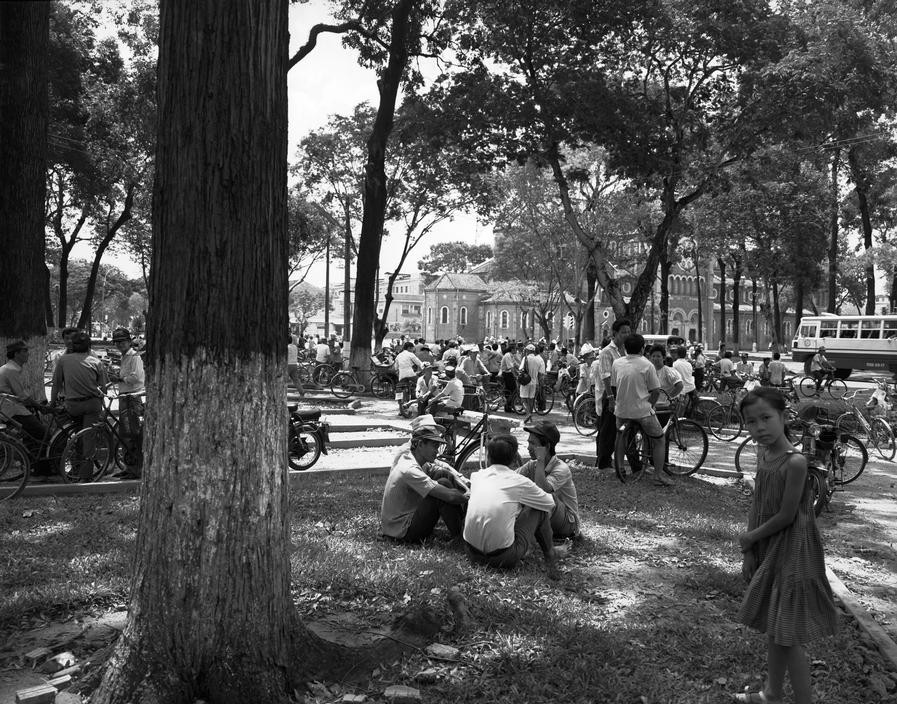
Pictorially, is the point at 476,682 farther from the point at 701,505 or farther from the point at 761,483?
the point at 701,505

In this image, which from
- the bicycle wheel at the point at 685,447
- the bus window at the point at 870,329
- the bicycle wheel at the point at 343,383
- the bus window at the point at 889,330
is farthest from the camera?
the bus window at the point at 870,329

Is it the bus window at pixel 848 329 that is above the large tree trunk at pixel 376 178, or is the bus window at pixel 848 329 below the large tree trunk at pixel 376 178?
below

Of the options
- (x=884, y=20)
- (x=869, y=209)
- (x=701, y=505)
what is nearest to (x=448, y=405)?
(x=701, y=505)

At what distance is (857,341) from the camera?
39000 mm

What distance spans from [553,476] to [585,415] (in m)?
8.98

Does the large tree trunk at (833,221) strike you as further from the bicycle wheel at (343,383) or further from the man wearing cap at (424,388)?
the man wearing cap at (424,388)

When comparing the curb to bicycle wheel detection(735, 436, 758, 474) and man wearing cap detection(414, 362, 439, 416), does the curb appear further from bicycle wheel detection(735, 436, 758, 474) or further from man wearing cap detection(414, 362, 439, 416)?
man wearing cap detection(414, 362, 439, 416)

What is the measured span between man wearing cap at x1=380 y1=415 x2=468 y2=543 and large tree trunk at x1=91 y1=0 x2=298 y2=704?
9.44 ft

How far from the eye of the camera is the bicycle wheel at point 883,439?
498 inches

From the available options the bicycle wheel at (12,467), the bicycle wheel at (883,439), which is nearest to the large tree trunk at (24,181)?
the bicycle wheel at (12,467)

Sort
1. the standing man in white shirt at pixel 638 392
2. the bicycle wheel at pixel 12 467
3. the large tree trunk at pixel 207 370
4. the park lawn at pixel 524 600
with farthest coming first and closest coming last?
the standing man in white shirt at pixel 638 392 → the bicycle wheel at pixel 12 467 → the park lawn at pixel 524 600 → the large tree trunk at pixel 207 370

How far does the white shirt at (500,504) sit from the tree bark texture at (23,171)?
6.81 metres

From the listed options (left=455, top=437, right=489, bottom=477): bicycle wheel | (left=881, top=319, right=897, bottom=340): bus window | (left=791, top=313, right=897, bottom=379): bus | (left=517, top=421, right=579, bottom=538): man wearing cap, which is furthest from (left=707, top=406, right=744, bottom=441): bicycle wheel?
(left=881, top=319, right=897, bottom=340): bus window

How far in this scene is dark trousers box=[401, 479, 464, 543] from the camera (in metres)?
6.46
